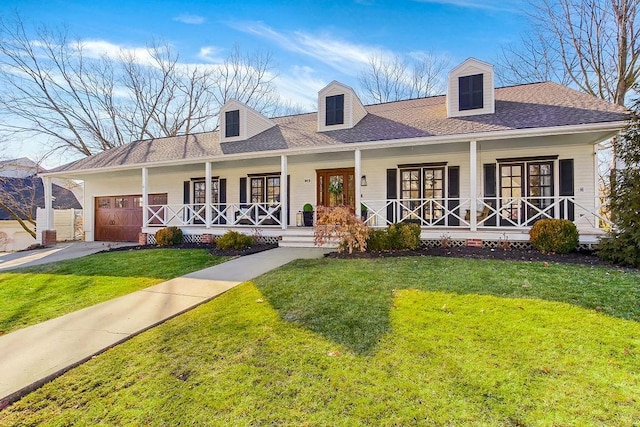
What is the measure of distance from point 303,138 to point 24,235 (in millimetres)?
19103

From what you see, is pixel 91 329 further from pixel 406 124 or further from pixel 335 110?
pixel 335 110

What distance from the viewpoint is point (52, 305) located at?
5418 millimetres

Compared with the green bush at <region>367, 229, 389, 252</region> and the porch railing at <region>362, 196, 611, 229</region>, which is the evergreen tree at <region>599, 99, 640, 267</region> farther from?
the green bush at <region>367, 229, 389, 252</region>

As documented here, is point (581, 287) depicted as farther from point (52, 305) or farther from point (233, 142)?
point (233, 142)

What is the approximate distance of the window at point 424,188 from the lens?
11273 millimetres

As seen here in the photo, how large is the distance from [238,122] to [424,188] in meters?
7.98

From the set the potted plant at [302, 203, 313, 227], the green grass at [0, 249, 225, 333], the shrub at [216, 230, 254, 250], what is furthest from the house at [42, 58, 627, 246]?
the green grass at [0, 249, 225, 333]

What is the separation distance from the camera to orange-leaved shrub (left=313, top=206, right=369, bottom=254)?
806 cm

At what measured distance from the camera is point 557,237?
297 inches

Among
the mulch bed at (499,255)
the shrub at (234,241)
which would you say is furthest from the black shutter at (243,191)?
the mulch bed at (499,255)

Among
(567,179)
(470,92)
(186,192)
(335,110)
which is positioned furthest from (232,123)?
(567,179)

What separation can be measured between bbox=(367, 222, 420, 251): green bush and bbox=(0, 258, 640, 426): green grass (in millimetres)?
3543

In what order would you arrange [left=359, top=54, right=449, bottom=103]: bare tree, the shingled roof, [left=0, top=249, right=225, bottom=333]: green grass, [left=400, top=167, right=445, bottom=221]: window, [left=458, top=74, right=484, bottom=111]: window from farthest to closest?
1. [left=359, top=54, right=449, bottom=103]: bare tree
2. [left=400, top=167, right=445, bottom=221]: window
3. [left=458, top=74, right=484, bottom=111]: window
4. the shingled roof
5. [left=0, top=249, right=225, bottom=333]: green grass

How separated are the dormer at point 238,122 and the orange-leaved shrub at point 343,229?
6.88 m
